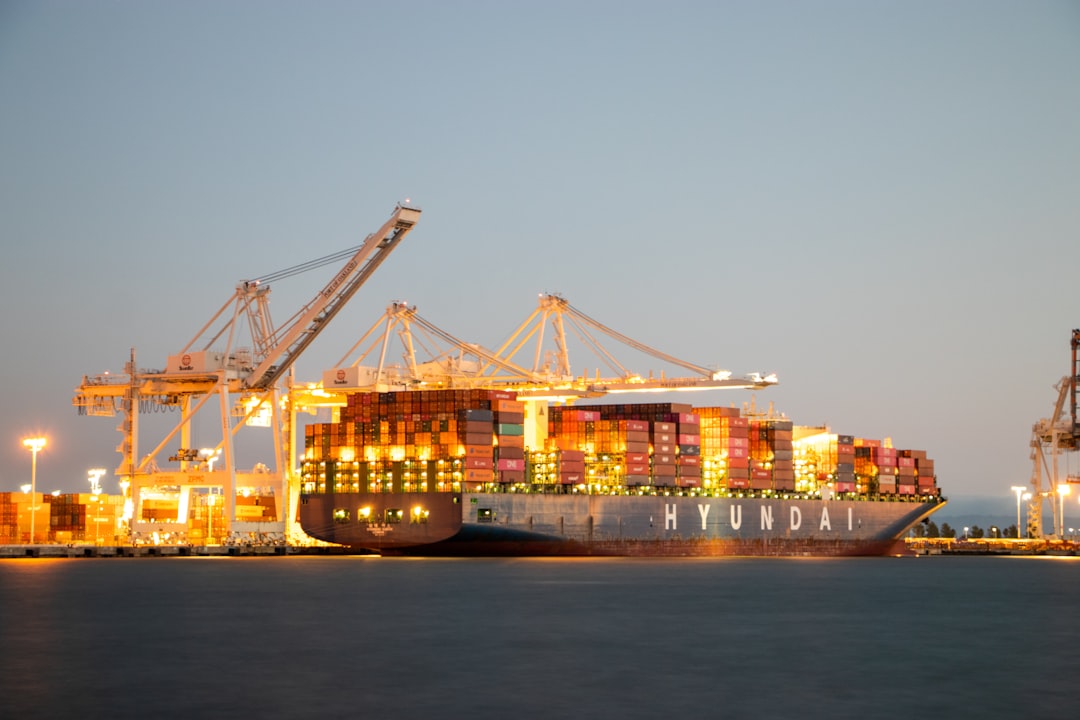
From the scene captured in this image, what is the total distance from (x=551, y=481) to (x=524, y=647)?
41.5m

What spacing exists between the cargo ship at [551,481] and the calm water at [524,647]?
9.76 m

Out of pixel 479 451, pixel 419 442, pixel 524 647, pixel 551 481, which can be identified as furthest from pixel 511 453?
pixel 524 647

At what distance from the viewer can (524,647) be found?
39000 millimetres

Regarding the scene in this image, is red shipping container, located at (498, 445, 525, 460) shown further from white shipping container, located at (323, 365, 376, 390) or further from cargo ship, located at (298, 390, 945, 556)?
white shipping container, located at (323, 365, 376, 390)

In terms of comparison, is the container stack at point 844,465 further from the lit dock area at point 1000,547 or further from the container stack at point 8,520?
the container stack at point 8,520

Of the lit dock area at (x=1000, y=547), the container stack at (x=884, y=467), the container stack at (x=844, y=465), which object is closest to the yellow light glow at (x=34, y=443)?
the container stack at (x=844, y=465)

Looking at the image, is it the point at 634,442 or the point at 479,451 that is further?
the point at 634,442

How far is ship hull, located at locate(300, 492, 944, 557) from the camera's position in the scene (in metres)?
77.1

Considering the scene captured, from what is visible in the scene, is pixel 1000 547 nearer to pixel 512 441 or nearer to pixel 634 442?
pixel 634 442

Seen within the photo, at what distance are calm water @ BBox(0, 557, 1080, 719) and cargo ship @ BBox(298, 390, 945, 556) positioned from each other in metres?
9.76

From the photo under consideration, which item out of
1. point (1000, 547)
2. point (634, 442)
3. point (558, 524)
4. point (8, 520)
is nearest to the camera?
point (558, 524)

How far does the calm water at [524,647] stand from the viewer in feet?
98.5

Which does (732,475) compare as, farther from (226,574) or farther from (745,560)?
(226,574)

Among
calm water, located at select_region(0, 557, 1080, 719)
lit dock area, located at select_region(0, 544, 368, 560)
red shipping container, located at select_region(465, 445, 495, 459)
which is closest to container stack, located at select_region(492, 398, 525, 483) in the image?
red shipping container, located at select_region(465, 445, 495, 459)
